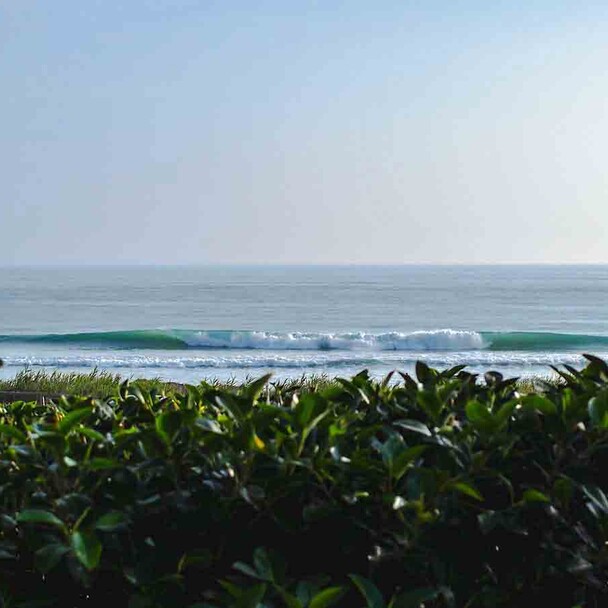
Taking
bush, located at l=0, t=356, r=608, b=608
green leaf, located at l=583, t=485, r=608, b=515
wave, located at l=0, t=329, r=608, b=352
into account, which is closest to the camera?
bush, located at l=0, t=356, r=608, b=608

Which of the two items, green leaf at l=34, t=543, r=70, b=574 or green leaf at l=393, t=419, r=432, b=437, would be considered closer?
green leaf at l=34, t=543, r=70, b=574

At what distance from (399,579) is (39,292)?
67470mm

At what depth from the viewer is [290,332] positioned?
127 ft

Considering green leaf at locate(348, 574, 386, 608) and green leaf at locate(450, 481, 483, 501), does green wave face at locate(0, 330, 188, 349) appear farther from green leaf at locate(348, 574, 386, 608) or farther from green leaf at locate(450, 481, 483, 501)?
green leaf at locate(348, 574, 386, 608)

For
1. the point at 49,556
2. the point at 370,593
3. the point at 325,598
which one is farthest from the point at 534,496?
the point at 49,556

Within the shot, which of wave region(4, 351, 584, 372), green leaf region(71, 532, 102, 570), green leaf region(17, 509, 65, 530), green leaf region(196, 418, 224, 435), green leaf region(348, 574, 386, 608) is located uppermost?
green leaf region(196, 418, 224, 435)

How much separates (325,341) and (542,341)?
8.20 metres

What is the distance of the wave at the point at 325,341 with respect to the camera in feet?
113

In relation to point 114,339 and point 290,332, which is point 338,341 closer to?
point 290,332

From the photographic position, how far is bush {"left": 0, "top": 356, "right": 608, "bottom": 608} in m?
2.06

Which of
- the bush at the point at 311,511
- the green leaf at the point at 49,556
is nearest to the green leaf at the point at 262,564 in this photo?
the bush at the point at 311,511

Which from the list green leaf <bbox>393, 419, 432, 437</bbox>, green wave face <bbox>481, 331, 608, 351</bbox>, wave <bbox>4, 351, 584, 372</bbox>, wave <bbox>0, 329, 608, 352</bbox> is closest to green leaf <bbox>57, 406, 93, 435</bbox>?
green leaf <bbox>393, 419, 432, 437</bbox>

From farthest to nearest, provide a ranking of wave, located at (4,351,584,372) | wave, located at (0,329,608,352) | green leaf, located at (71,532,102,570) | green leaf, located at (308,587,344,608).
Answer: wave, located at (0,329,608,352), wave, located at (4,351,584,372), green leaf, located at (71,532,102,570), green leaf, located at (308,587,344,608)

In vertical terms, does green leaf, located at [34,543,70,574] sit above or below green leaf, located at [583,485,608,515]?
below
